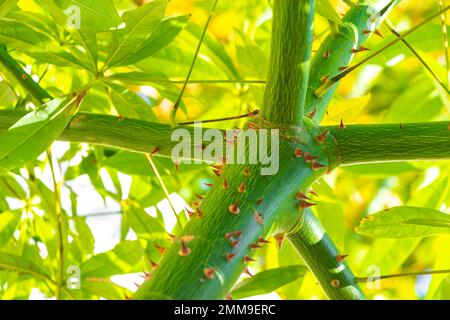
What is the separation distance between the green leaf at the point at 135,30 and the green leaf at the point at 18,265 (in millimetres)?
234

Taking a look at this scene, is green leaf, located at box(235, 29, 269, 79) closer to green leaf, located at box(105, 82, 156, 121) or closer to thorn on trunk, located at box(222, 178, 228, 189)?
green leaf, located at box(105, 82, 156, 121)

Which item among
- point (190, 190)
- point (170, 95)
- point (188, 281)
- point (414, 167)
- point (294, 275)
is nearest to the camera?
point (188, 281)

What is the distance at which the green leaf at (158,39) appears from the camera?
611 millimetres

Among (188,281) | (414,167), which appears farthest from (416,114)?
(188,281)

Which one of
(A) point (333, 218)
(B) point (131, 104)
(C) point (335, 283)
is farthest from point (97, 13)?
(A) point (333, 218)

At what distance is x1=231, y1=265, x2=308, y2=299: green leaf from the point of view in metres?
0.57

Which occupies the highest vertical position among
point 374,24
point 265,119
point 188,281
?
point 374,24

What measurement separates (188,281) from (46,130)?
0.56 feet

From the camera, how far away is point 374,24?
617 millimetres

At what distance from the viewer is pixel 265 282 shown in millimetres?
572

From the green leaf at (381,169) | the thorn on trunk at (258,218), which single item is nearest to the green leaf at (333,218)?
the green leaf at (381,169)

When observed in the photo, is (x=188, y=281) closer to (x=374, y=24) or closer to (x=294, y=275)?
(x=294, y=275)

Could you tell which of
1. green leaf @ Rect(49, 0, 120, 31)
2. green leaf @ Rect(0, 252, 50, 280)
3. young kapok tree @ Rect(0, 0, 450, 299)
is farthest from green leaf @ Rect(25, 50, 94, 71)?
green leaf @ Rect(0, 252, 50, 280)

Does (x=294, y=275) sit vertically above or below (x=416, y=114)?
below
